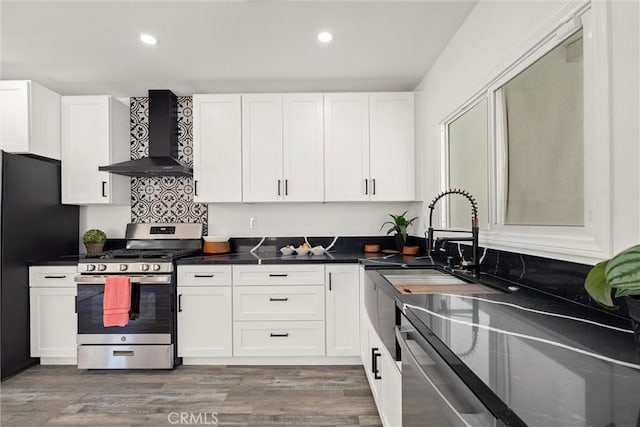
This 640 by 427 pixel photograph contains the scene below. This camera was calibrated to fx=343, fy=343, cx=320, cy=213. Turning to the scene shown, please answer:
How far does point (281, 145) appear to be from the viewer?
10.6 ft

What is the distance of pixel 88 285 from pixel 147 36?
6.57 feet

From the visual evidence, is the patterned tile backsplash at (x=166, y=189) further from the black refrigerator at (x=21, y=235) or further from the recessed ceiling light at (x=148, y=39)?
the recessed ceiling light at (x=148, y=39)

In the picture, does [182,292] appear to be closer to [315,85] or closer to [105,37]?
[105,37]

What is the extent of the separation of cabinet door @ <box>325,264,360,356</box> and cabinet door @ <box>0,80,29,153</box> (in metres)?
2.82

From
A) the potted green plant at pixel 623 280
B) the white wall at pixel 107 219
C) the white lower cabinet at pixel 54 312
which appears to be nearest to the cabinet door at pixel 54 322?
the white lower cabinet at pixel 54 312

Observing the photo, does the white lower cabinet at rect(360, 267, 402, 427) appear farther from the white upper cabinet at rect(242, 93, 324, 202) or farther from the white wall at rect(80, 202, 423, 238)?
the white upper cabinet at rect(242, 93, 324, 202)

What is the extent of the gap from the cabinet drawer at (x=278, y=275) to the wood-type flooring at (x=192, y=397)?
0.71 meters

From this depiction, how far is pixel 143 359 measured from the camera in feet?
9.11

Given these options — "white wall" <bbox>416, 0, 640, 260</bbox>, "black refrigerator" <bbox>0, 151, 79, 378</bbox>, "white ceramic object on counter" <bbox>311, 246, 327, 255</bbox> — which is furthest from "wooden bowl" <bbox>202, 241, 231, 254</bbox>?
"white wall" <bbox>416, 0, 640, 260</bbox>

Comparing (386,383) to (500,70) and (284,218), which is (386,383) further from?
(284,218)

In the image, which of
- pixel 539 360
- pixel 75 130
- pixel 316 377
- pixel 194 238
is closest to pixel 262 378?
pixel 316 377

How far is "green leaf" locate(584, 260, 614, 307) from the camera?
78 cm

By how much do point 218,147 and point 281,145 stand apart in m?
0.59

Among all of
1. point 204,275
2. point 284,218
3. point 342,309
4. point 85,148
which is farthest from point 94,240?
point 342,309
